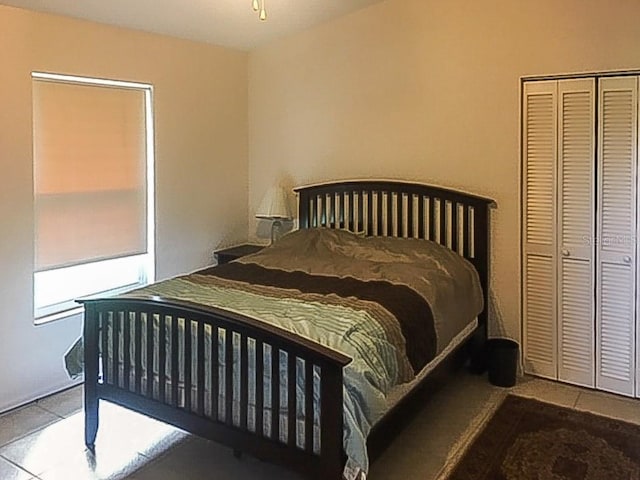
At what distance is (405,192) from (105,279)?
2.20m

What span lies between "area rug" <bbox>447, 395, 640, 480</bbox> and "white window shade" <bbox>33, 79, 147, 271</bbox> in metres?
2.66

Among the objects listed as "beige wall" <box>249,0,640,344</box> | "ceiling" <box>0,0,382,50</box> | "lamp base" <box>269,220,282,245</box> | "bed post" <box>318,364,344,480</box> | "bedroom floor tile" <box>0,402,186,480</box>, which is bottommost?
"bedroom floor tile" <box>0,402,186,480</box>

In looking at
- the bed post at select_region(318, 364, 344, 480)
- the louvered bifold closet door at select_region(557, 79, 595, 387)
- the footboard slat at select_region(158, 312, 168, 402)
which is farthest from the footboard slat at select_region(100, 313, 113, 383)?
the louvered bifold closet door at select_region(557, 79, 595, 387)

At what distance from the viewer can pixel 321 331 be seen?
2.57 m

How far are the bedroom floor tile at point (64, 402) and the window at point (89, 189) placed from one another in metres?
0.48

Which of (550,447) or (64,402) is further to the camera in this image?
(64,402)

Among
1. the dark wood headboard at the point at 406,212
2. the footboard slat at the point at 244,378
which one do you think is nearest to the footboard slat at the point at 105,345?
the footboard slat at the point at 244,378

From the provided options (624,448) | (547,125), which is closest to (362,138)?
(547,125)

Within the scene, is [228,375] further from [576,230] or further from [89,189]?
[576,230]

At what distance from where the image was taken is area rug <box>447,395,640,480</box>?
9.34 feet

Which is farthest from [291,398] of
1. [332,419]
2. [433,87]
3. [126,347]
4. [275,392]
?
[433,87]

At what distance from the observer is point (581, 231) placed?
3.85 metres

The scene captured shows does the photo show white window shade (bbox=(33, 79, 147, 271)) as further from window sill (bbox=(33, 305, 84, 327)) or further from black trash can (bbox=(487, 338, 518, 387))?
black trash can (bbox=(487, 338, 518, 387))

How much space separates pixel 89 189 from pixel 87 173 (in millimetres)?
106
